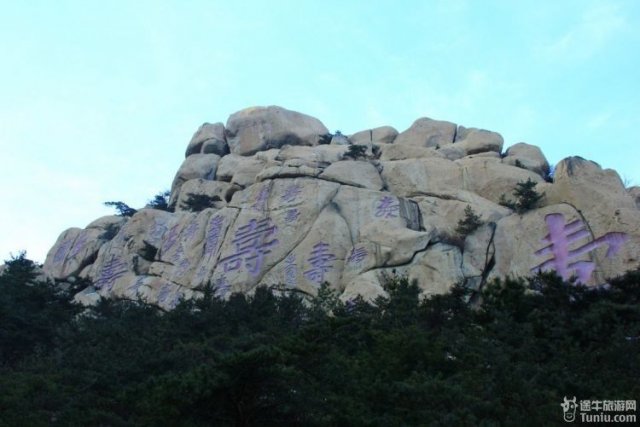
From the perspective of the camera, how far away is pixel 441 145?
21031 mm

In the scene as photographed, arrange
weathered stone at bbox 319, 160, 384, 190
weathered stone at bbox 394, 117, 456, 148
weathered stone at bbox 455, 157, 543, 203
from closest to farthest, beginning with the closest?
1. weathered stone at bbox 455, 157, 543, 203
2. weathered stone at bbox 319, 160, 384, 190
3. weathered stone at bbox 394, 117, 456, 148

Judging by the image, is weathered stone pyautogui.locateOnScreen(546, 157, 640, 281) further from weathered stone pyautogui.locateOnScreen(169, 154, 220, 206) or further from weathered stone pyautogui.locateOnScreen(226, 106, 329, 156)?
weathered stone pyautogui.locateOnScreen(169, 154, 220, 206)

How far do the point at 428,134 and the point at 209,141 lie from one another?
645cm

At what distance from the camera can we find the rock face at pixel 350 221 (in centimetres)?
1482

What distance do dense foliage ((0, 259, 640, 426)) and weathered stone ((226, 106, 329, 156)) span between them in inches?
322

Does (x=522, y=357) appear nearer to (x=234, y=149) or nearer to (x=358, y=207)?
(x=358, y=207)

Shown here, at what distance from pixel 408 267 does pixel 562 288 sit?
3.83m

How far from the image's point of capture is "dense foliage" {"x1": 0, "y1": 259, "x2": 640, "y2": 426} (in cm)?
756

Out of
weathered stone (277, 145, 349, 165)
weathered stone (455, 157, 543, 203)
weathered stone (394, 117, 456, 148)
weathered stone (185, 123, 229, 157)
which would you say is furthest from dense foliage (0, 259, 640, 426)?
weathered stone (185, 123, 229, 157)

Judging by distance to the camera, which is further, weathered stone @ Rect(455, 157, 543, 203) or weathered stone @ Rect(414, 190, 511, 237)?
weathered stone @ Rect(455, 157, 543, 203)

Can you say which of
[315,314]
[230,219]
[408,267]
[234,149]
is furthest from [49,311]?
[234,149]

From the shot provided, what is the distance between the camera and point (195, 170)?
71.8 feet

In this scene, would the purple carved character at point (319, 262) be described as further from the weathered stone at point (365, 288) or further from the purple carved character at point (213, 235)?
the purple carved character at point (213, 235)

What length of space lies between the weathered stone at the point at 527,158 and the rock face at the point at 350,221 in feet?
0.18
